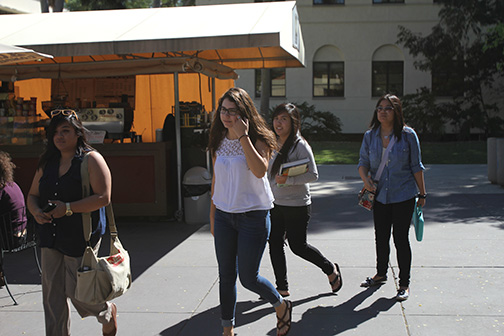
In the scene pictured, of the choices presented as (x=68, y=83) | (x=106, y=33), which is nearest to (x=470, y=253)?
(x=106, y=33)

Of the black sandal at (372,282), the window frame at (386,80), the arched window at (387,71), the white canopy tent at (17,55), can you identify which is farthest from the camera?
the window frame at (386,80)

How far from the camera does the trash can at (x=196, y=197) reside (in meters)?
8.68

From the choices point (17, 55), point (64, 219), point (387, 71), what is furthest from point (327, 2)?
point (64, 219)

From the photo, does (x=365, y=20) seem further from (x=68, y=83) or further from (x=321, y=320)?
(x=321, y=320)

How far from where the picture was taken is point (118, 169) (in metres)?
8.77

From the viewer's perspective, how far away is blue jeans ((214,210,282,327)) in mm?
3793

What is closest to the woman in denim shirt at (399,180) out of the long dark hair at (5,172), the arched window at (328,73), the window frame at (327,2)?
the long dark hair at (5,172)

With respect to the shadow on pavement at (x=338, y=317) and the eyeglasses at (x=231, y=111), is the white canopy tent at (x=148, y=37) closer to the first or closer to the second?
the shadow on pavement at (x=338, y=317)

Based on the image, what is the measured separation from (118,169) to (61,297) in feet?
17.1

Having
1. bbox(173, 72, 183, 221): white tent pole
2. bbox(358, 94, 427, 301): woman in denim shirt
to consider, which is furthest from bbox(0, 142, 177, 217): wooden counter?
bbox(358, 94, 427, 301): woman in denim shirt

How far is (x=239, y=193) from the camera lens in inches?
149

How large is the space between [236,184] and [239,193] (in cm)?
6

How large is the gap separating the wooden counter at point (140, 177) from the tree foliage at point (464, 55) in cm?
1551

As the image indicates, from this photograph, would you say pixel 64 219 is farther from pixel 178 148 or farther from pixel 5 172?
pixel 178 148
